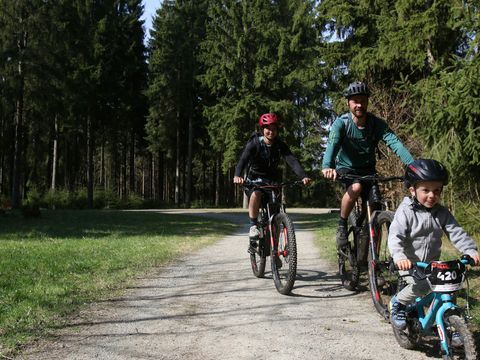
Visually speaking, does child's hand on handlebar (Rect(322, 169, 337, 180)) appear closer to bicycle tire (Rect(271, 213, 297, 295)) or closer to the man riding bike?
the man riding bike

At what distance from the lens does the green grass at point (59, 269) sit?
4434mm

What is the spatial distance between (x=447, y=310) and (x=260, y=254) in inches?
142

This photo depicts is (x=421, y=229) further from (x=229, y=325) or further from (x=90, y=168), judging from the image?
(x=90, y=168)

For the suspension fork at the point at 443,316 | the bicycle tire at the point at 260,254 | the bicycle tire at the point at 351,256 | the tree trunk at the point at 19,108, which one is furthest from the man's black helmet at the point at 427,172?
the tree trunk at the point at 19,108

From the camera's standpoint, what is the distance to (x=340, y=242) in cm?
543

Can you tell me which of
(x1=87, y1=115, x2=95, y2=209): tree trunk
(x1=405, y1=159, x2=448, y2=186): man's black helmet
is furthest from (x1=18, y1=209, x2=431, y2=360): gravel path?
(x1=87, y1=115, x2=95, y2=209): tree trunk

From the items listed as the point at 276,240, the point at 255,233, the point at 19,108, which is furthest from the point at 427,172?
the point at 19,108

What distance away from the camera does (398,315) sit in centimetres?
356

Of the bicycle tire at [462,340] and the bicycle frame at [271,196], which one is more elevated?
the bicycle frame at [271,196]

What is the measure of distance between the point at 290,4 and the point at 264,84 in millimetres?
7271

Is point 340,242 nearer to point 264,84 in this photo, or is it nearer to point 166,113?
point 264,84

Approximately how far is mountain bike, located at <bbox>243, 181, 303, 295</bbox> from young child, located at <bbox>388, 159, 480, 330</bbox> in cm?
194

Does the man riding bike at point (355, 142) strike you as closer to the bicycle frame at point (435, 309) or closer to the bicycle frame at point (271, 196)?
the bicycle frame at point (271, 196)

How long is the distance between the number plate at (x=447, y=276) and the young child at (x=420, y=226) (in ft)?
1.04
